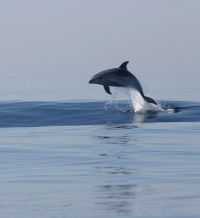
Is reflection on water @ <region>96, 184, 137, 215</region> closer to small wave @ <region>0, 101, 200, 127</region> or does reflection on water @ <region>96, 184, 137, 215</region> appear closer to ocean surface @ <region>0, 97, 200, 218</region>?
ocean surface @ <region>0, 97, 200, 218</region>

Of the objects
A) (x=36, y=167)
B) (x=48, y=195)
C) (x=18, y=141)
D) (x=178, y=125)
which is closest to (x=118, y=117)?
(x=178, y=125)

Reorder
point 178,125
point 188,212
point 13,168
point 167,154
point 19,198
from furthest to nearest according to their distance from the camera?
point 178,125 → point 167,154 → point 13,168 → point 19,198 → point 188,212

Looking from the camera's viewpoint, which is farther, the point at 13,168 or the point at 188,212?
the point at 13,168

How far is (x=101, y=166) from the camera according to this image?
1752cm

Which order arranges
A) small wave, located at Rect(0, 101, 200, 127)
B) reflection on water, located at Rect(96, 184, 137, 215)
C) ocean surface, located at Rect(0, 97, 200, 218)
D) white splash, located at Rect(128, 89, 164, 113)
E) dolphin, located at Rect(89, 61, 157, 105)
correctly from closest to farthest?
reflection on water, located at Rect(96, 184, 137, 215)
ocean surface, located at Rect(0, 97, 200, 218)
dolphin, located at Rect(89, 61, 157, 105)
small wave, located at Rect(0, 101, 200, 127)
white splash, located at Rect(128, 89, 164, 113)

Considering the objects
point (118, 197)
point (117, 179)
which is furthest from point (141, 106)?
point (118, 197)

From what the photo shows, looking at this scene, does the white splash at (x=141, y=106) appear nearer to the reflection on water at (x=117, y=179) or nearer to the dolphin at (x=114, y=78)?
the dolphin at (x=114, y=78)

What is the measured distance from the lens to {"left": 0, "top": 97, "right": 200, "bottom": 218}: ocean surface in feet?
41.2

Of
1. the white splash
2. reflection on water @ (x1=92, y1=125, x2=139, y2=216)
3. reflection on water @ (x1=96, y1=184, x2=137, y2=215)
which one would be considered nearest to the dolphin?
the white splash

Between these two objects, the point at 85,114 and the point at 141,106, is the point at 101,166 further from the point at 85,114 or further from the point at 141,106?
the point at 141,106

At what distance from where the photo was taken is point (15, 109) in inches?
1483

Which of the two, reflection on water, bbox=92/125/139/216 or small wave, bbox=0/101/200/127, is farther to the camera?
small wave, bbox=0/101/200/127

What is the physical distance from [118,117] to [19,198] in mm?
19544

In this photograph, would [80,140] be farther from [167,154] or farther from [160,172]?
[160,172]
